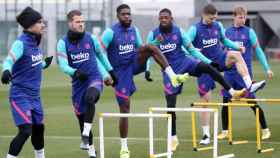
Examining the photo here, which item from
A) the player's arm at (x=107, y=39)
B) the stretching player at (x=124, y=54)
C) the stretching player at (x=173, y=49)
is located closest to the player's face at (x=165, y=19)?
the stretching player at (x=173, y=49)

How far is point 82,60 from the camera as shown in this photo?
43.4 feet

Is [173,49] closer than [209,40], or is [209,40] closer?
[173,49]

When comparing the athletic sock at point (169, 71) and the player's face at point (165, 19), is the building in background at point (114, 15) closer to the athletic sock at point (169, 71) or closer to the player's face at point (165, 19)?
the player's face at point (165, 19)

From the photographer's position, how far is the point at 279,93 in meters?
29.8

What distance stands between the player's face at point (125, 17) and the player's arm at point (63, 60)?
4.35 ft

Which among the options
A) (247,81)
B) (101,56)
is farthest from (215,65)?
(101,56)

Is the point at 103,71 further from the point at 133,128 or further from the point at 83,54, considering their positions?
the point at 133,128

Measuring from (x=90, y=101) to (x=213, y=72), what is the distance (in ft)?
8.95

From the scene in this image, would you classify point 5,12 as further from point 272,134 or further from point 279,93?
Result: point 272,134

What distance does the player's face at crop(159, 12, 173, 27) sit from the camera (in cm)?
1488

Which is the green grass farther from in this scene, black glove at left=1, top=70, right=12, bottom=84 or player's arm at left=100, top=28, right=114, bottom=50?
black glove at left=1, top=70, right=12, bottom=84

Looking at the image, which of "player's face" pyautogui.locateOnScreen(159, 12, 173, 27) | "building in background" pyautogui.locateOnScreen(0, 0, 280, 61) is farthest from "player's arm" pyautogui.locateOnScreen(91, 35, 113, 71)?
"building in background" pyautogui.locateOnScreen(0, 0, 280, 61)

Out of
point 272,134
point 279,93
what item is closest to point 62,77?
point 279,93

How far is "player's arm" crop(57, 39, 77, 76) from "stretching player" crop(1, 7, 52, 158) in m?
0.98
